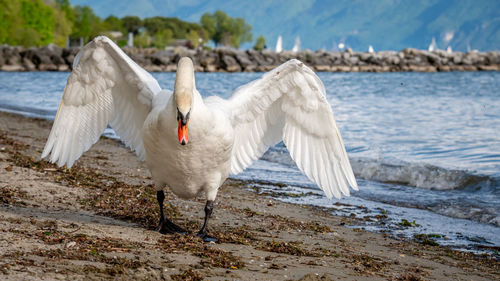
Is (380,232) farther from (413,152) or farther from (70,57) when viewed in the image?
(70,57)

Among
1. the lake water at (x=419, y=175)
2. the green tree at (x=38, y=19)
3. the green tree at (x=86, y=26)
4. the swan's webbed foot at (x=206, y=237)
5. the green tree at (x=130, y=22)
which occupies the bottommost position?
the swan's webbed foot at (x=206, y=237)

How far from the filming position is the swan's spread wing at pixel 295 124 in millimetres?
6676

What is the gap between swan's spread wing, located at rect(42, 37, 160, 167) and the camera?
650 centimetres

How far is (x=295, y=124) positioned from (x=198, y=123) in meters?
2.12

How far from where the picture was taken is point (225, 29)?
185m

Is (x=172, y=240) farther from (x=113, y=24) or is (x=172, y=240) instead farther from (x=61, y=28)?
(x=113, y=24)

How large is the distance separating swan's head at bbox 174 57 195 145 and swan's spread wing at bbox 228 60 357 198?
137 centimetres

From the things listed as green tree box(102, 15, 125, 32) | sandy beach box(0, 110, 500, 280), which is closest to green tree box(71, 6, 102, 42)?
green tree box(102, 15, 125, 32)

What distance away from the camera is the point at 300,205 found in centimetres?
877

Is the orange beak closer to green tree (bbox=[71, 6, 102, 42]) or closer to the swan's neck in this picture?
the swan's neck

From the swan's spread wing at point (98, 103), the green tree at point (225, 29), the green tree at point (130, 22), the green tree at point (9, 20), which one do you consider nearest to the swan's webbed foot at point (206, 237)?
the swan's spread wing at point (98, 103)

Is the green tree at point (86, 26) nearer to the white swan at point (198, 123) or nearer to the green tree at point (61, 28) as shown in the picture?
the green tree at point (61, 28)

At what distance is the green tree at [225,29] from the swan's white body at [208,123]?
174969 mm

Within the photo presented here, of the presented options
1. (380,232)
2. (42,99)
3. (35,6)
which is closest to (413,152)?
(380,232)
